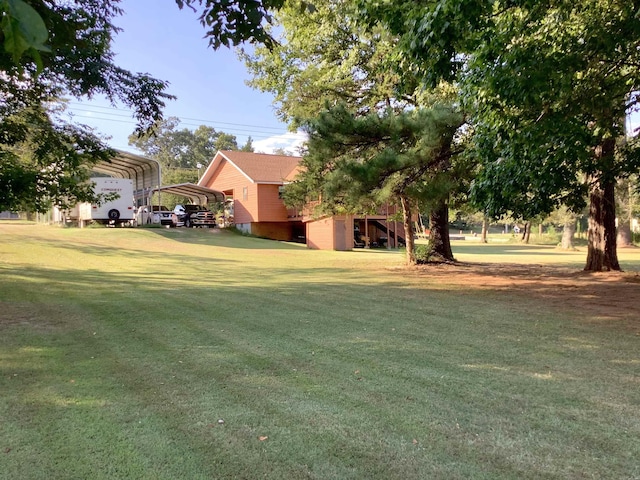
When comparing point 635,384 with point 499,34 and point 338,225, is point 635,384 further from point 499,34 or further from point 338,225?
point 338,225

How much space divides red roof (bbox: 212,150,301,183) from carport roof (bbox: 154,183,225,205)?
2.84 m

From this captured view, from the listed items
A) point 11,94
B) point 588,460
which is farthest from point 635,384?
point 11,94

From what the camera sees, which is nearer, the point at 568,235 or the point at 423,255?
the point at 423,255

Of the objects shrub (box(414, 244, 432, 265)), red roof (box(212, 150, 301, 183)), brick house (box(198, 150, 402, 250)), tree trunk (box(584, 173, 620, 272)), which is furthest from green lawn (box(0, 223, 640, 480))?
red roof (box(212, 150, 301, 183))

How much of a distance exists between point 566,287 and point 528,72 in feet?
19.8

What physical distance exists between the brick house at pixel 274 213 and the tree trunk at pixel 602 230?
14.1 metres

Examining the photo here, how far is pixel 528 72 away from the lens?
20.4 feet

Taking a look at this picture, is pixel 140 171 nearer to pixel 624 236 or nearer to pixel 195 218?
pixel 195 218

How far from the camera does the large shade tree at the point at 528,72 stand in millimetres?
6016

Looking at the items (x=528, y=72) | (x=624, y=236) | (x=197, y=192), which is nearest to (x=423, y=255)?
(x=528, y=72)

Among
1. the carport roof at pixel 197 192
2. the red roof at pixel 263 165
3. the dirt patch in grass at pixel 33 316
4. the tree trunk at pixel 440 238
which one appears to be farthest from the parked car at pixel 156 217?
the dirt patch in grass at pixel 33 316

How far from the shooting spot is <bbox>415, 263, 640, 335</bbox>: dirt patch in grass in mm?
7314

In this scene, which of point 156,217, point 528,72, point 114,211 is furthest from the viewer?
point 156,217

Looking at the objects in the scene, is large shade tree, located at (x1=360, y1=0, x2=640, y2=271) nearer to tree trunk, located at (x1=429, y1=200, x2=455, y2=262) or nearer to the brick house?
tree trunk, located at (x1=429, y1=200, x2=455, y2=262)
